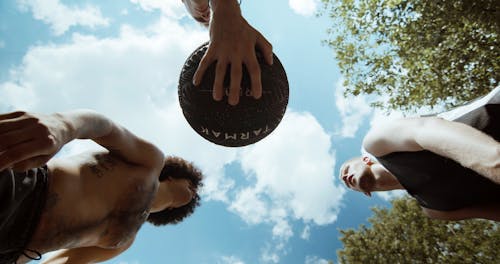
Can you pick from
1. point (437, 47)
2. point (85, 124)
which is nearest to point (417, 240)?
point (437, 47)

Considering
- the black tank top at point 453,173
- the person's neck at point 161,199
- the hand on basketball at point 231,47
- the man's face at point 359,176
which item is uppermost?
the hand on basketball at point 231,47

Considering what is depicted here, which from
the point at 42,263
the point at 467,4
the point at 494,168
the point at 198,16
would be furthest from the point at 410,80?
the point at 42,263

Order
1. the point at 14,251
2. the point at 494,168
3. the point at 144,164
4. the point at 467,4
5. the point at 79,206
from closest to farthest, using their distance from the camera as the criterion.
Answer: the point at 494,168 → the point at 14,251 → the point at 79,206 → the point at 144,164 → the point at 467,4

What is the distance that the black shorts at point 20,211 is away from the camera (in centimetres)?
246

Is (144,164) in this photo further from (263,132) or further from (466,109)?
(466,109)

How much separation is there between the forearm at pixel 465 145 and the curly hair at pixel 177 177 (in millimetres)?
3570

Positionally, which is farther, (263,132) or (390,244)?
(390,244)

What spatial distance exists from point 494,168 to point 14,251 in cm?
335

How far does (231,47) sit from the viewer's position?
1.84 m

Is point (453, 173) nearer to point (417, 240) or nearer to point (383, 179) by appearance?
point (383, 179)

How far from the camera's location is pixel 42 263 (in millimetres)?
3803

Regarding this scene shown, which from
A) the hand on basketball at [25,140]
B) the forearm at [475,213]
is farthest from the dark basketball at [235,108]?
the forearm at [475,213]

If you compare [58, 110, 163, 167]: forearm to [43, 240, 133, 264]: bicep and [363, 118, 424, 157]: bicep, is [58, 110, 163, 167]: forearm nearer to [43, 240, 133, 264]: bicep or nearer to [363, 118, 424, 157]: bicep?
[43, 240, 133, 264]: bicep

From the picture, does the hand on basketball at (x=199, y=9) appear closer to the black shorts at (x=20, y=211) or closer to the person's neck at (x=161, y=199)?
the black shorts at (x=20, y=211)
